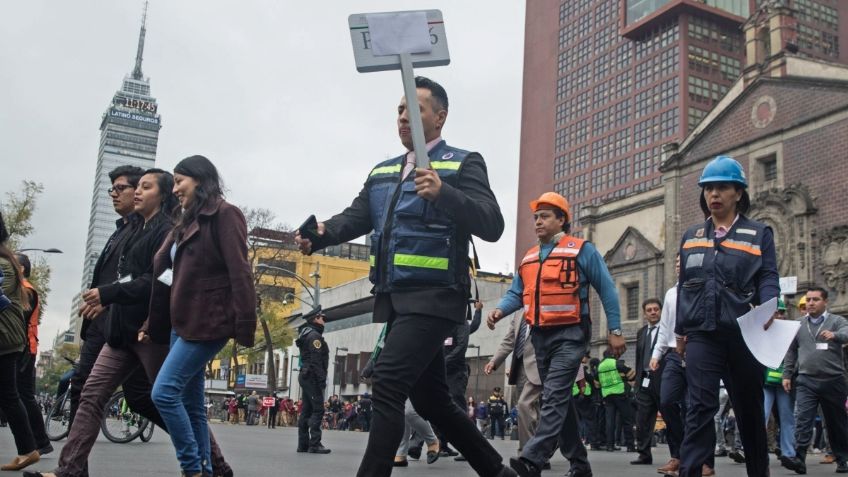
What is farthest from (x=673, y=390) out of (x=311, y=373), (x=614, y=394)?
(x=614, y=394)

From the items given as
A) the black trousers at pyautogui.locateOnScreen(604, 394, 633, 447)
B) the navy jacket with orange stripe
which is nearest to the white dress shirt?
the navy jacket with orange stripe

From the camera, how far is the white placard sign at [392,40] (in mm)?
4203

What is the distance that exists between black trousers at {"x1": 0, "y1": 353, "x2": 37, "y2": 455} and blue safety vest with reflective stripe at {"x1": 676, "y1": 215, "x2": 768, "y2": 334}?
4754 mm

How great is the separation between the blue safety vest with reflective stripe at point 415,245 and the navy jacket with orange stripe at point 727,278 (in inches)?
71.7

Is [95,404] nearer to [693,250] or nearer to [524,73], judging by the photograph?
[693,250]

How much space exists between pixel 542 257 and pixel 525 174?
379 ft

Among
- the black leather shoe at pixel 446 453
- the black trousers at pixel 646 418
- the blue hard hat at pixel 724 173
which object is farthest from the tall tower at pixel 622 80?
the blue hard hat at pixel 724 173

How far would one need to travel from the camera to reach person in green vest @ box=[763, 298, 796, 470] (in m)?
9.96

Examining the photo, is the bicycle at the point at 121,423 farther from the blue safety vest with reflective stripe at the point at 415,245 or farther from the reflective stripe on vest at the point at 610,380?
the blue safety vest with reflective stripe at the point at 415,245

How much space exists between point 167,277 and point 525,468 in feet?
8.74

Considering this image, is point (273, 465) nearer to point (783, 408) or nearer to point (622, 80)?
point (783, 408)

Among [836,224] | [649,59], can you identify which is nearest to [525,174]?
[649,59]

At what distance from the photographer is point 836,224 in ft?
117

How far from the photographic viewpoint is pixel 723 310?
5.43m
